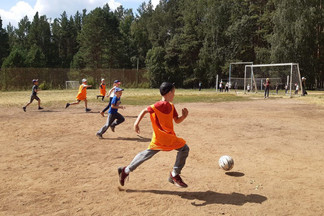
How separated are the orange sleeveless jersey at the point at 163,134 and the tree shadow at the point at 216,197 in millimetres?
718

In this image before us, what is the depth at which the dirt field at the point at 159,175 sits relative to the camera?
411cm

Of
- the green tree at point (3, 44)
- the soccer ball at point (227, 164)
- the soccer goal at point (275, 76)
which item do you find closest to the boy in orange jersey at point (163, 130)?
the soccer ball at point (227, 164)

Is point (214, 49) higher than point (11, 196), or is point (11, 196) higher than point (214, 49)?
point (214, 49)

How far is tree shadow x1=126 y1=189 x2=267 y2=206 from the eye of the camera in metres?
4.27

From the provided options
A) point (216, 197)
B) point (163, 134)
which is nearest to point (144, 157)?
point (163, 134)

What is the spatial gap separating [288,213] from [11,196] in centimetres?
406

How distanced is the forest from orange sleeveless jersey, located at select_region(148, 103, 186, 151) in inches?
1619

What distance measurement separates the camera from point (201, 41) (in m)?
59.7

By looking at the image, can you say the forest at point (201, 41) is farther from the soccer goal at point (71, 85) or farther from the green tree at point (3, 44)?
the soccer goal at point (71, 85)

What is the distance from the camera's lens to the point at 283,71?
41844 millimetres

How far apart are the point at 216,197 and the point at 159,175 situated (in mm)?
1315

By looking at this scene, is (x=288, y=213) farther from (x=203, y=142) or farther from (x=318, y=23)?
(x=318, y=23)

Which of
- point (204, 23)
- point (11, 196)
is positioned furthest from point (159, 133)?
point (204, 23)

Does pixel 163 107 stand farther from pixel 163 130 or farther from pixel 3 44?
pixel 3 44
